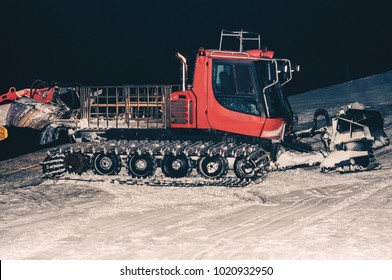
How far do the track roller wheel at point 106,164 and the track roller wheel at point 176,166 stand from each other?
3.20ft

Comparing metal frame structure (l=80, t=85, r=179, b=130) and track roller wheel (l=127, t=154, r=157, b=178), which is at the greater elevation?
metal frame structure (l=80, t=85, r=179, b=130)

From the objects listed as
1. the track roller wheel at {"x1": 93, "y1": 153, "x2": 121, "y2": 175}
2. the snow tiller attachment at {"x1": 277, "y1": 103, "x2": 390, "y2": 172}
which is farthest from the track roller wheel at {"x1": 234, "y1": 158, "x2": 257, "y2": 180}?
the track roller wheel at {"x1": 93, "y1": 153, "x2": 121, "y2": 175}

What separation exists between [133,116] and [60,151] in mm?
1606

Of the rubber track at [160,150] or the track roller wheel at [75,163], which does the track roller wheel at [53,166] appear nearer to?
the rubber track at [160,150]

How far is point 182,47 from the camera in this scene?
28.4 m

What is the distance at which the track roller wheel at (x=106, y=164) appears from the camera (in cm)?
1331

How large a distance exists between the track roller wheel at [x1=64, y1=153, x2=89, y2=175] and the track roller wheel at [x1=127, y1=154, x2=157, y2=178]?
0.96 metres

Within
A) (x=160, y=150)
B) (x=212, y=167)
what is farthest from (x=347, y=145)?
(x=160, y=150)

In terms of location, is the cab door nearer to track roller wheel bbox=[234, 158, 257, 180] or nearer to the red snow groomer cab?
the red snow groomer cab

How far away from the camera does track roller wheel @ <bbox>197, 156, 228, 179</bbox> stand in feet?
41.8

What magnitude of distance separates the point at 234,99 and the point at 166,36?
16.5 metres

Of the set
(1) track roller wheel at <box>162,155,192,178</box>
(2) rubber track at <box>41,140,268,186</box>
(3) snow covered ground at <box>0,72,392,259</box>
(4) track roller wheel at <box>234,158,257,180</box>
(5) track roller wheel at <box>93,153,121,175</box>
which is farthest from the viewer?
(5) track roller wheel at <box>93,153,121,175</box>

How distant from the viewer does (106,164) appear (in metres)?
13.4

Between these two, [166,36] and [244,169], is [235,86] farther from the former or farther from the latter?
[166,36]
